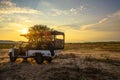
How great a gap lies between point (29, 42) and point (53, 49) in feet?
9.79

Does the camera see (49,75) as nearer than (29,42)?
Yes

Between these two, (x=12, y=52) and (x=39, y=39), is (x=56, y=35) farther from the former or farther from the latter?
(x=12, y=52)

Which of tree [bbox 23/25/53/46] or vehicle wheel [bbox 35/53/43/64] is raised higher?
tree [bbox 23/25/53/46]

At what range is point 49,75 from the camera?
580 inches

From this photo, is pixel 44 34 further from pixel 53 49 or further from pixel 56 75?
pixel 56 75

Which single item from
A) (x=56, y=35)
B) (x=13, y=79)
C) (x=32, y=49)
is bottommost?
(x=13, y=79)

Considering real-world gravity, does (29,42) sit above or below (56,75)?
above

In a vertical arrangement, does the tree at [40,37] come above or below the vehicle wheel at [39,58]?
above

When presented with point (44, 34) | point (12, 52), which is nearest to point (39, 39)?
point (44, 34)

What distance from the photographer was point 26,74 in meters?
15.5

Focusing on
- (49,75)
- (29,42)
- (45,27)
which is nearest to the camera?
(49,75)

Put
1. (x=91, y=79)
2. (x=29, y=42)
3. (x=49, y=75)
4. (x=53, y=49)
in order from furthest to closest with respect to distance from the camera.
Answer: (x=29, y=42)
(x=53, y=49)
(x=49, y=75)
(x=91, y=79)

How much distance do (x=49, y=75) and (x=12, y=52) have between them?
9985mm

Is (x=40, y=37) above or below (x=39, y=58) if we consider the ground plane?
above
